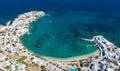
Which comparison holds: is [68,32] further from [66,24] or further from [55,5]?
[55,5]

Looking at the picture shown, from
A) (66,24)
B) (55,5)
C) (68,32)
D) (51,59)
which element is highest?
(55,5)

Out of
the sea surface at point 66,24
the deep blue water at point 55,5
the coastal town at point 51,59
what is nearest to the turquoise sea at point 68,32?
the sea surface at point 66,24

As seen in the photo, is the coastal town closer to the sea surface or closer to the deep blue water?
the sea surface

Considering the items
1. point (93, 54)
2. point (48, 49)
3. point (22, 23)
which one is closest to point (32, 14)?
point (22, 23)

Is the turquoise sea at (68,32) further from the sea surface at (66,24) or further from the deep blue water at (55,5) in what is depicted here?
the deep blue water at (55,5)

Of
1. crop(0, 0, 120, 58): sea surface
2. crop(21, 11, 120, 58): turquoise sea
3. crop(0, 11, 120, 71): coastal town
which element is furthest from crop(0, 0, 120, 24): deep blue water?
crop(0, 11, 120, 71): coastal town

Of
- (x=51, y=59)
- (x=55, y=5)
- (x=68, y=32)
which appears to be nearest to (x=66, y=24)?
(x=68, y=32)

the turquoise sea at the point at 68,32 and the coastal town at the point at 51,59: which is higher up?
the turquoise sea at the point at 68,32
